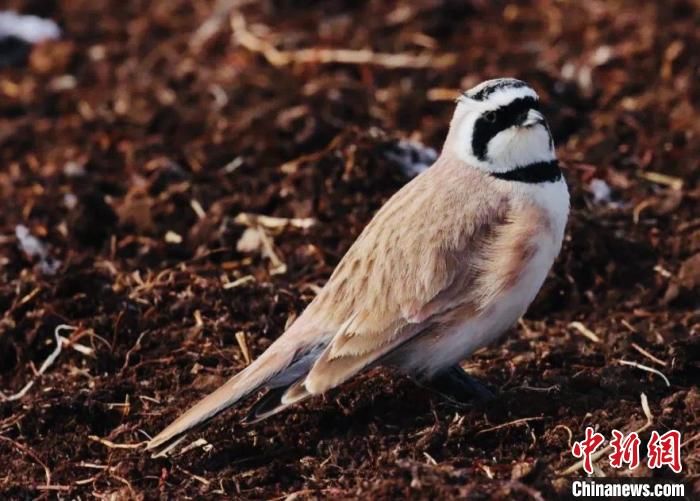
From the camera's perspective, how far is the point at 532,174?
6.01 meters

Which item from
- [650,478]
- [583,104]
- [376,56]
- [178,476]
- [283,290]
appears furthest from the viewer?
[376,56]

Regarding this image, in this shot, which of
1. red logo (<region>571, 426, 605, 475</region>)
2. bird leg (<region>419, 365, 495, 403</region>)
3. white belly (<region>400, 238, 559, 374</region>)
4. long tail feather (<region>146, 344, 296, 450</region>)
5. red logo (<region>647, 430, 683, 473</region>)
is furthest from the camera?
bird leg (<region>419, 365, 495, 403</region>)

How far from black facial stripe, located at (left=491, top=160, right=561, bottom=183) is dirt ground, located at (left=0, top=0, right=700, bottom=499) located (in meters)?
0.89

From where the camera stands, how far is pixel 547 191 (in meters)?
5.98

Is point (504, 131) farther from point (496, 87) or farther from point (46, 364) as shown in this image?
point (46, 364)

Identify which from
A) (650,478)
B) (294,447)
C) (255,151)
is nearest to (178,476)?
(294,447)

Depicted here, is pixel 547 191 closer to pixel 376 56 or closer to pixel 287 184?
pixel 287 184

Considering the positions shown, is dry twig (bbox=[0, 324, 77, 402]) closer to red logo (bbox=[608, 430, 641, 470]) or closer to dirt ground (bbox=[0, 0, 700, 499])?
dirt ground (bbox=[0, 0, 700, 499])

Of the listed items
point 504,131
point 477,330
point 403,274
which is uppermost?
point 504,131

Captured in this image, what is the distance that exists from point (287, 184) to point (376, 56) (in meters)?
2.55

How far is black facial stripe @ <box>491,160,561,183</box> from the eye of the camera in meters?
6.01

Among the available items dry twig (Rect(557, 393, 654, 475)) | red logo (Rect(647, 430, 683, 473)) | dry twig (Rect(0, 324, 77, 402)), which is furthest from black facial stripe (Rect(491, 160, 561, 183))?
dry twig (Rect(0, 324, 77, 402))

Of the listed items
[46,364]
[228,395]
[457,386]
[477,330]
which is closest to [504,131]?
[477,330]

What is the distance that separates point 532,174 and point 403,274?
776 millimetres
